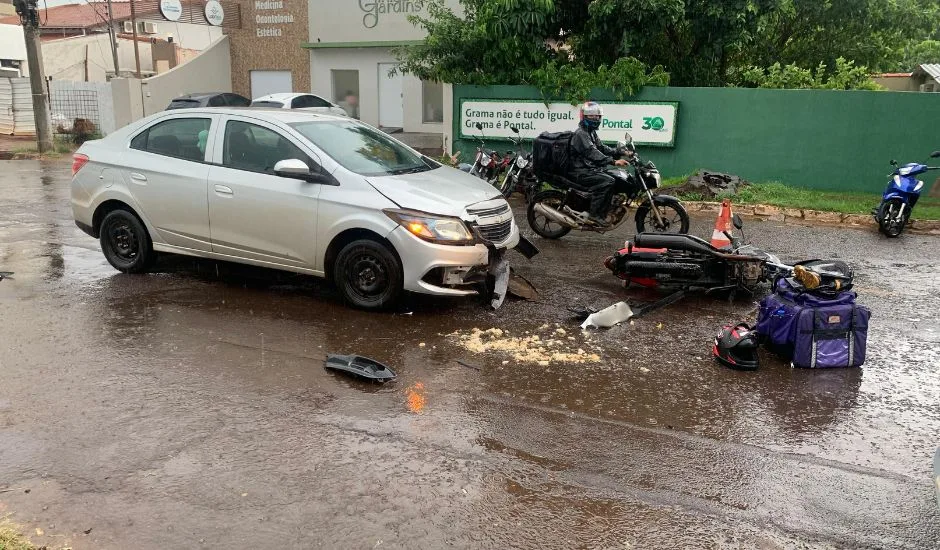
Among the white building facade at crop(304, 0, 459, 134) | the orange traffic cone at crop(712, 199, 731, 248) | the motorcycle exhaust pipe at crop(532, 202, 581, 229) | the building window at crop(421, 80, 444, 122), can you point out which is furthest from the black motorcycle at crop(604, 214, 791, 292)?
the building window at crop(421, 80, 444, 122)

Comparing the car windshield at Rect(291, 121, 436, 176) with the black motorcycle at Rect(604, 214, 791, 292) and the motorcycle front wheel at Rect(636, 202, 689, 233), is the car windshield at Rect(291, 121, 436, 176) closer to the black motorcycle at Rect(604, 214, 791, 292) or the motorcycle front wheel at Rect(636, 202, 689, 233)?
the black motorcycle at Rect(604, 214, 791, 292)

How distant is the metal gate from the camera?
26922mm

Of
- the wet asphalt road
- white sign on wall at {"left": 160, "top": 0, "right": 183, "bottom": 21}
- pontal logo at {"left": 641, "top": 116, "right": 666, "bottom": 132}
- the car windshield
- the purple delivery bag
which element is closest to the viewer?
the wet asphalt road

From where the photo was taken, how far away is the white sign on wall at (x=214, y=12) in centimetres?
2530

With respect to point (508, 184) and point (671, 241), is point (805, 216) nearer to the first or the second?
point (508, 184)

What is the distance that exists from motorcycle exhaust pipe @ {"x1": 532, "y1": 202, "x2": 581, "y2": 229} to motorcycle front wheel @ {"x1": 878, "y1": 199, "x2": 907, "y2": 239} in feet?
14.8

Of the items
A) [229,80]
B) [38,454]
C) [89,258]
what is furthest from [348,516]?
[229,80]

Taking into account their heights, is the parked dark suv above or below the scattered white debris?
above

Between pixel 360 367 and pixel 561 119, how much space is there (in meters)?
10.9

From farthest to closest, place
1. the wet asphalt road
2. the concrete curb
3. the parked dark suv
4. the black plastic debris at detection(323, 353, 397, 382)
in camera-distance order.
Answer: the parked dark suv
the concrete curb
the black plastic debris at detection(323, 353, 397, 382)
the wet asphalt road

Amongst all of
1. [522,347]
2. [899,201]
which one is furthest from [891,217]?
[522,347]

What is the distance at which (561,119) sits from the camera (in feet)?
50.2

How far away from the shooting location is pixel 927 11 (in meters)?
17.1

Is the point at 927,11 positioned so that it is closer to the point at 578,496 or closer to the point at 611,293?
the point at 611,293
